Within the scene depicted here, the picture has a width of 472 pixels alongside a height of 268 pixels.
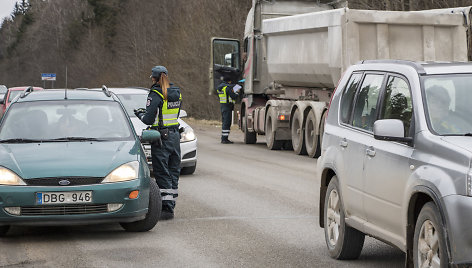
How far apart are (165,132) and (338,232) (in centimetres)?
334

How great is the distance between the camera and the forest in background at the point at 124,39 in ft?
168

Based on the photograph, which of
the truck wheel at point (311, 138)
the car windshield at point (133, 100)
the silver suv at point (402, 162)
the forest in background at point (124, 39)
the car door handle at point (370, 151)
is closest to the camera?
the silver suv at point (402, 162)

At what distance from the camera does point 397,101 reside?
7402 mm

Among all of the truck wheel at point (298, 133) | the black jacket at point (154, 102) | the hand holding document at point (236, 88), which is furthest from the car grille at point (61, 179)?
the hand holding document at point (236, 88)

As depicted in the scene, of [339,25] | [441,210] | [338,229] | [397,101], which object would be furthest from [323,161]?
[339,25]

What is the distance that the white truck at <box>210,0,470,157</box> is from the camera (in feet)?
63.9

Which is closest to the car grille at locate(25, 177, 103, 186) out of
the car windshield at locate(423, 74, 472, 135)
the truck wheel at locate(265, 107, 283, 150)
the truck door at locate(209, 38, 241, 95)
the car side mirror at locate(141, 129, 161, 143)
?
the car side mirror at locate(141, 129, 161, 143)

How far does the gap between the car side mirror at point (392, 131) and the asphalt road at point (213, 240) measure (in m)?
1.68

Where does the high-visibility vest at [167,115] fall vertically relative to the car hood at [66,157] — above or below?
above

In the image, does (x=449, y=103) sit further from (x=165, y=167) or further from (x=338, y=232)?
(x=165, y=167)

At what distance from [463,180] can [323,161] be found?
117 inches

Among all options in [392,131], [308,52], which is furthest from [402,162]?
[308,52]

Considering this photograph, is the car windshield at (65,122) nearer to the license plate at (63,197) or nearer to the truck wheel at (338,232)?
the license plate at (63,197)

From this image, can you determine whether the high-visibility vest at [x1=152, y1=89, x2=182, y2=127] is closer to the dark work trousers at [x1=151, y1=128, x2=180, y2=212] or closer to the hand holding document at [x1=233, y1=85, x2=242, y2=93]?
the dark work trousers at [x1=151, y1=128, x2=180, y2=212]
